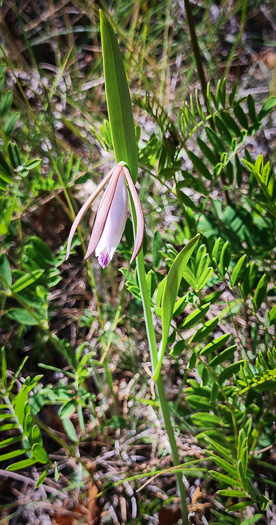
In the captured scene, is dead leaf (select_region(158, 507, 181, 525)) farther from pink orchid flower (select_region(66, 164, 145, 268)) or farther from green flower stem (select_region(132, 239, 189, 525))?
pink orchid flower (select_region(66, 164, 145, 268))

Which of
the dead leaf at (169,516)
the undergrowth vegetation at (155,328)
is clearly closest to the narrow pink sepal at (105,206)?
the undergrowth vegetation at (155,328)

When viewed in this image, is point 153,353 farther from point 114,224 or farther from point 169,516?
point 169,516

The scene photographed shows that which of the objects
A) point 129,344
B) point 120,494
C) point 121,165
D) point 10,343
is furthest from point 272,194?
point 10,343

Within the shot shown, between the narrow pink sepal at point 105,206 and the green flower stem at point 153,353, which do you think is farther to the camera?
the green flower stem at point 153,353

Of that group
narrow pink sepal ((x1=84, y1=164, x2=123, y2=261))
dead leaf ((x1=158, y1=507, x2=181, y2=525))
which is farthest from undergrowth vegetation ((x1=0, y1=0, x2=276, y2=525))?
narrow pink sepal ((x1=84, y1=164, x2=123, y2=261))

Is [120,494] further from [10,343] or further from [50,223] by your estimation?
[50,223]

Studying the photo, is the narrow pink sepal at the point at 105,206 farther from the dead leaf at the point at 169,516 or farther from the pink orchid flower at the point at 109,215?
the dead leaf at the point at 169,516

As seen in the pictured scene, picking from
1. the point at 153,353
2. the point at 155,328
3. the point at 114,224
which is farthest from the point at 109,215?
the point at 155,328
